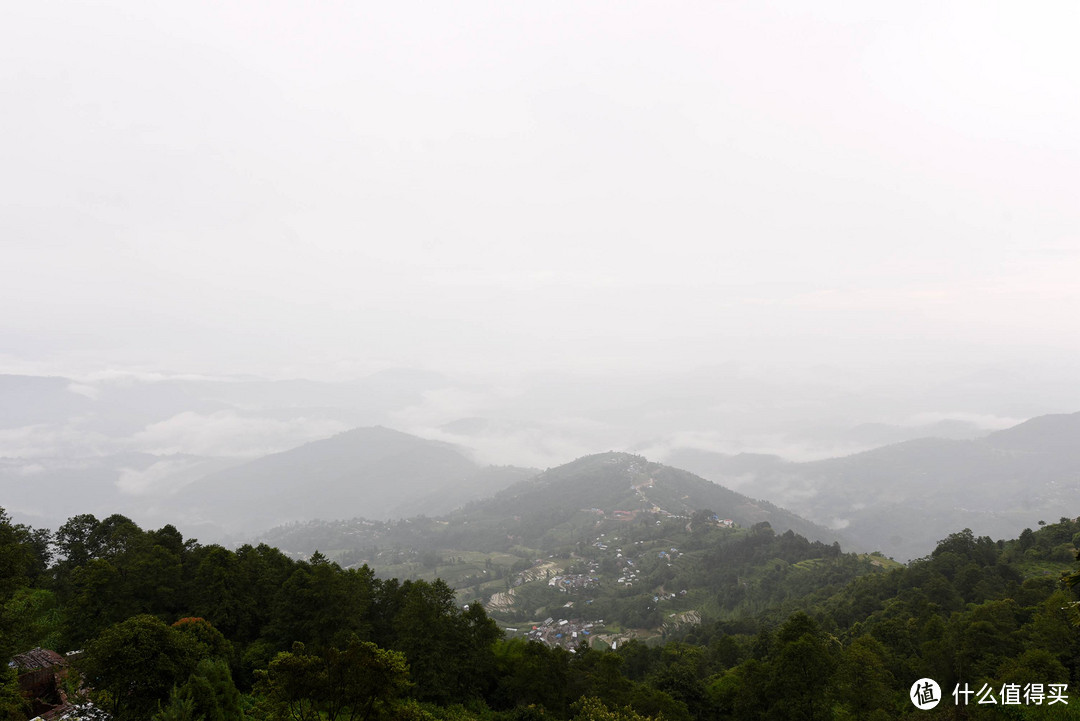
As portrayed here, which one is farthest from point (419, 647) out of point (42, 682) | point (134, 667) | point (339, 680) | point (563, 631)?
point (563, 631)

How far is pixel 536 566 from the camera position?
620 feet

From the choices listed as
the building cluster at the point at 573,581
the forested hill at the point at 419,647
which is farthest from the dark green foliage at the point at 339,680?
the building cluster at the point at 573,581

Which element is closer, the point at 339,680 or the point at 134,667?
the point at 339,680

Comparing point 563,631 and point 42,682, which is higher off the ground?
point 42,682

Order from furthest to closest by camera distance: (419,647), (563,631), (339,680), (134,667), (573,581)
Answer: (573,581) < (563,631) < (419,647) < (134,667) < (339,680)

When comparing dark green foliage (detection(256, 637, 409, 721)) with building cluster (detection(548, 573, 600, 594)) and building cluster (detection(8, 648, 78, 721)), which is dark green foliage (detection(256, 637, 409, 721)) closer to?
building cluster (detection(8, 648, 78, 721))

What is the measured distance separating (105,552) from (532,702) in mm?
39902

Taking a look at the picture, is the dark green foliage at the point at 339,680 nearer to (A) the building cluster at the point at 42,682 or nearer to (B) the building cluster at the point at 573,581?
(A) the building cluster at the point at 42,682

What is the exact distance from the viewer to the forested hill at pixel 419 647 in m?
21.5

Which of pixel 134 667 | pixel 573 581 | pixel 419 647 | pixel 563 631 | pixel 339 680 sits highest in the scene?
pixel 339 680

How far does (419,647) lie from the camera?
34.7 meters

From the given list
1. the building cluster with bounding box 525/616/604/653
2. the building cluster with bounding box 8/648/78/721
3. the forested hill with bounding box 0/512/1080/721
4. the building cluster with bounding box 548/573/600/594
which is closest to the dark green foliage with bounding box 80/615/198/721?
the forested hill with bounding box 0/512/1080/721

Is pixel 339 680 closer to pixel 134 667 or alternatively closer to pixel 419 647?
pixel 134 667

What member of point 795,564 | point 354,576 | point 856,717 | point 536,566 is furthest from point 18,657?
point 536,566
